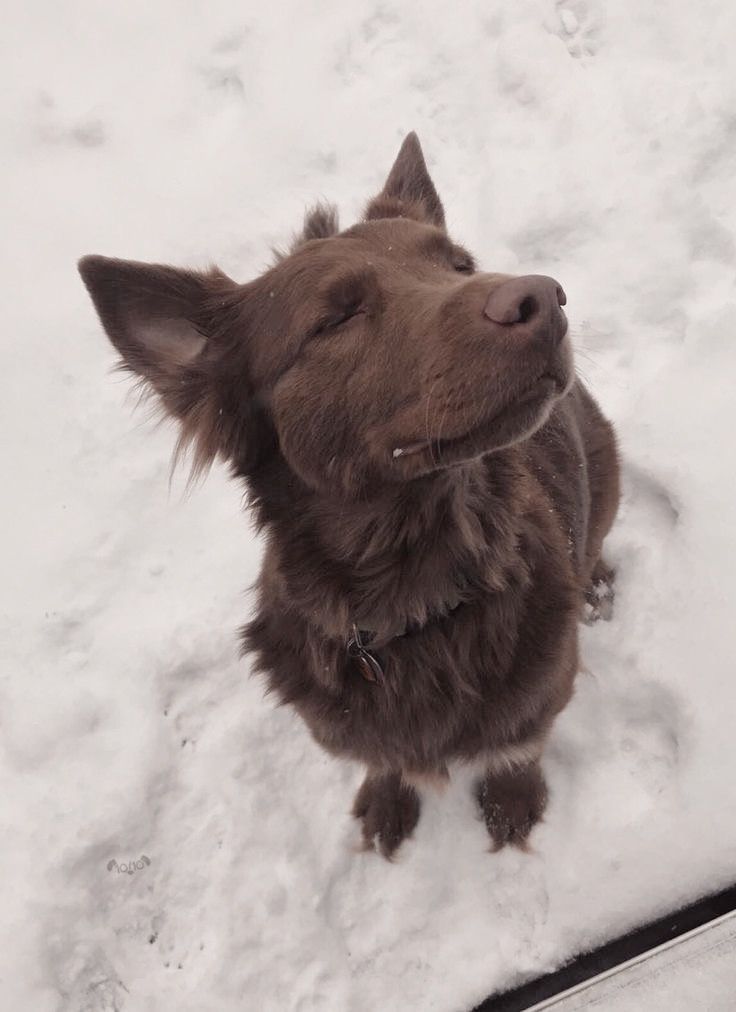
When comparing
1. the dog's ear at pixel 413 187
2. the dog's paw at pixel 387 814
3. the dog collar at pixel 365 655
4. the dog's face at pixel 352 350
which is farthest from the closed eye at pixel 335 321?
the dog's paw at pixel 387 814

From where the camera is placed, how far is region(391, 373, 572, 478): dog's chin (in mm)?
1742

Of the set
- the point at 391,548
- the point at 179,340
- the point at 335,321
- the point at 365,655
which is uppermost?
the point at 335,321

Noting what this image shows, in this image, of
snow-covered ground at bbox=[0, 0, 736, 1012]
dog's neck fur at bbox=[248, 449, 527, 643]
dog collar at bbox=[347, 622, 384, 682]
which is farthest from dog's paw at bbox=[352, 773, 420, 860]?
dog's neck fur at bbox=[248, 449, 527, 643]

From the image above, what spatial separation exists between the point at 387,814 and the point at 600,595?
4.54 feet

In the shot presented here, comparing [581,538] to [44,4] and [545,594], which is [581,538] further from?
[44,4]

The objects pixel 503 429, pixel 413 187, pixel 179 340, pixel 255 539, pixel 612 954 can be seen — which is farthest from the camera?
pixel 255 539

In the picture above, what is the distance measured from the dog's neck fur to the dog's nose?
648mm

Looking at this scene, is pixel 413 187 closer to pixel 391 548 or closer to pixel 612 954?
pixel 391 548

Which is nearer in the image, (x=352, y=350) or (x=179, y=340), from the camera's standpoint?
(x=352, y=350)

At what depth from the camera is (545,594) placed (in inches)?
99.7

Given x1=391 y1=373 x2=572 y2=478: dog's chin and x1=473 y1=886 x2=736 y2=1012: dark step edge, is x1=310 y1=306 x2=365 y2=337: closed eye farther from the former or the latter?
x1=473 y1=886 x2=736 y2=1012: dark step edge

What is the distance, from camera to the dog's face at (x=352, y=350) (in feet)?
5.65

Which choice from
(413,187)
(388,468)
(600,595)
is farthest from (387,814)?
(413,187)

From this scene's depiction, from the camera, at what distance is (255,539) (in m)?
3.71
